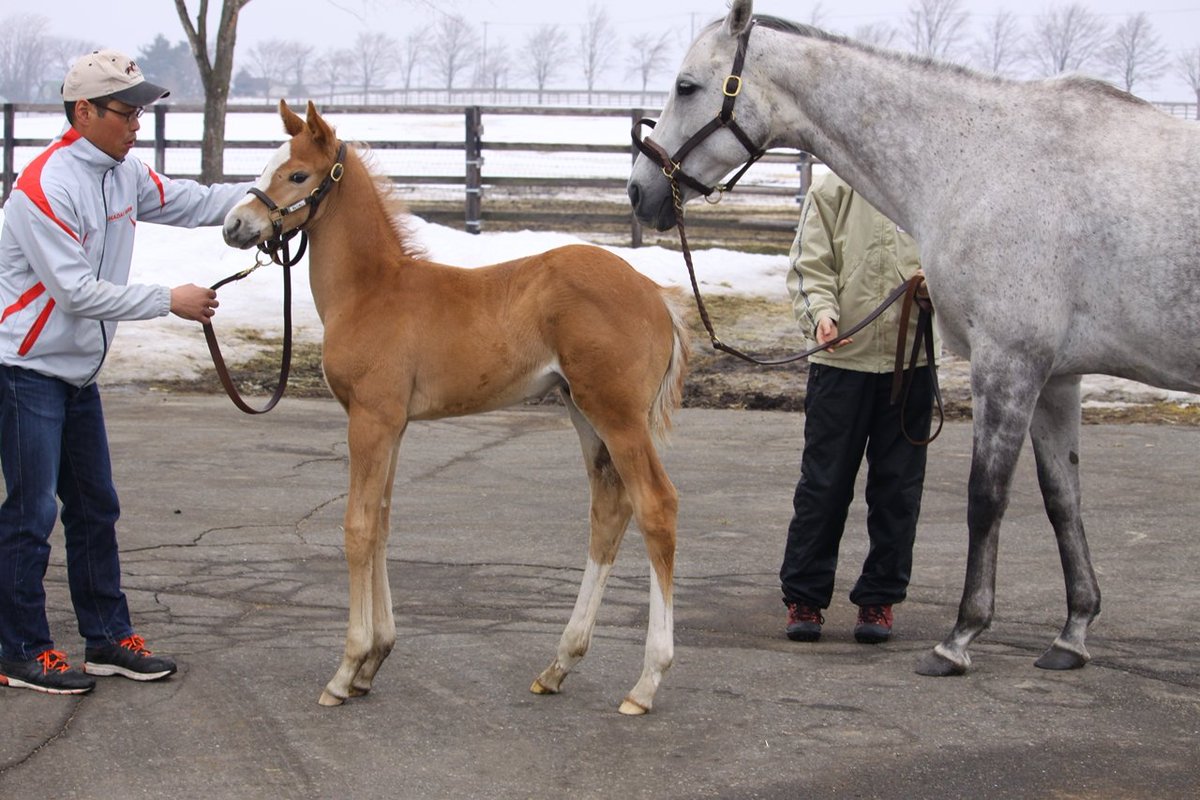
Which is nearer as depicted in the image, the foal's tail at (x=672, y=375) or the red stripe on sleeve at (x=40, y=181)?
the red stripe on sleeve at (x=40, y=181)

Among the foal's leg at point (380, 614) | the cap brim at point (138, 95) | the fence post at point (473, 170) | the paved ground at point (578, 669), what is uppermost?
the cap brim at point (138, 95)

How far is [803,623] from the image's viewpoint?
5.61m

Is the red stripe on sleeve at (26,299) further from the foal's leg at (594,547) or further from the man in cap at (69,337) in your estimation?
the foal's leg at (594,547)

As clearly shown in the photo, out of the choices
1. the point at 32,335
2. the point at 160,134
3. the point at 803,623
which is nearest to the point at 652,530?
the point at 803,623

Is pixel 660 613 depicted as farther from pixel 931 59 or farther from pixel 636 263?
pixel 636 263

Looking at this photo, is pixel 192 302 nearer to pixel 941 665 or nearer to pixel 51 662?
pixel 51 662

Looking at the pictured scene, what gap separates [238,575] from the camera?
634 centimetres

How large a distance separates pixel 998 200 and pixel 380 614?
260 centimetres

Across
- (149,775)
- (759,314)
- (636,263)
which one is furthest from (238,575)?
(636,263)

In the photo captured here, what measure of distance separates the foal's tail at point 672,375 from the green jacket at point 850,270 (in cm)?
82

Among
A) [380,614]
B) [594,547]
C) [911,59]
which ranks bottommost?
[380,614]

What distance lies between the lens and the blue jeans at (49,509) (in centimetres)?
472

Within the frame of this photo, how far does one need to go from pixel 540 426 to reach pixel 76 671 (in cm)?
551

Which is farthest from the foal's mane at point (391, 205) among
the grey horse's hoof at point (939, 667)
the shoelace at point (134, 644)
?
the grey horse's hoof at point (939, 667)
